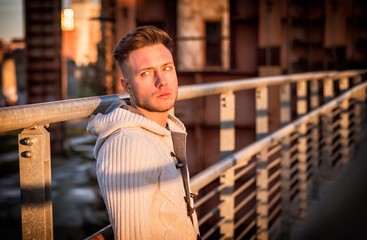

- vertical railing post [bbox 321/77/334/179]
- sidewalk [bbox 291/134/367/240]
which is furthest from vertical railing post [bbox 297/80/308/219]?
vertical railing post [bbox 321/77/334/179]

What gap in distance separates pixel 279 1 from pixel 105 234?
7.67 meters

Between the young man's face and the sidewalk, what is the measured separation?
125 inches

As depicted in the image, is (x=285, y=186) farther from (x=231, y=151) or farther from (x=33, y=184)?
(x=33, y=184)

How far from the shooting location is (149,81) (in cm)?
179

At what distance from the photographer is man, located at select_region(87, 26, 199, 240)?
1.43m

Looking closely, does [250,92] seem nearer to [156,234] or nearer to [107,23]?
[107,23]

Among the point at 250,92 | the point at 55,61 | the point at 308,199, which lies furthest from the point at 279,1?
the point at 55,61

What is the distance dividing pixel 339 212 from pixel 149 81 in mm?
3821

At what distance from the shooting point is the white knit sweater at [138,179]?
1.42 metres

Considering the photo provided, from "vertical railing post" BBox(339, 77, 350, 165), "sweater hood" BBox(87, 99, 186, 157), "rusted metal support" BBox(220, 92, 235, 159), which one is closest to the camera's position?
"sweater hood" BBox(87, 99, 186, 157)

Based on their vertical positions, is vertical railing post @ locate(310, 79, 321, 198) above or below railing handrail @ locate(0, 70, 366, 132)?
below

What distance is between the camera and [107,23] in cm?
996

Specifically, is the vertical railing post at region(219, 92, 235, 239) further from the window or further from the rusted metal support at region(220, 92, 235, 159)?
the window

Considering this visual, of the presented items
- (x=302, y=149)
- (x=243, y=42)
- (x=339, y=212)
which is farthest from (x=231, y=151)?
(x=243, y=42)
